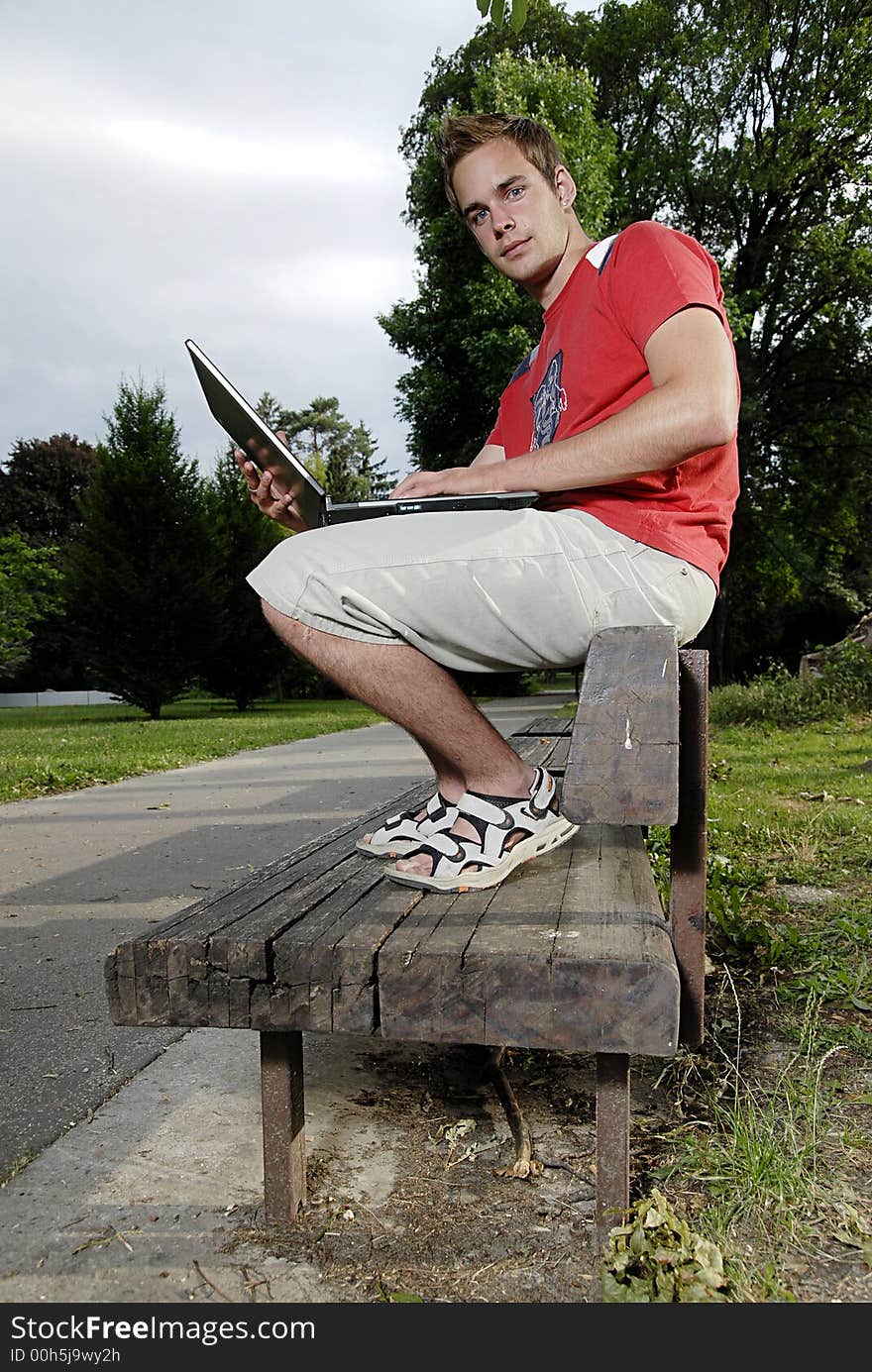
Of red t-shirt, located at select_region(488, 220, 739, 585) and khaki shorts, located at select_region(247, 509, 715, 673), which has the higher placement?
red t-shirt, located at select_region(488, 220, 739, 585)

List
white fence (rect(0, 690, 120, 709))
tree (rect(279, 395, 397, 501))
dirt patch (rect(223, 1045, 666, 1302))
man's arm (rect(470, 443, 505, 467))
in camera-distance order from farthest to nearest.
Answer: tree (rect(279, 395, 397, 501)) → white fence (rect(0, 690, 120, 709)) → man's arm (rect(470, 443, 505, 467)) → dirt patch (rect(223, 1045, 666, 1302))

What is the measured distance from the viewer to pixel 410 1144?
2096 millimetres

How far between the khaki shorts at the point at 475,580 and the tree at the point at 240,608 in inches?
916

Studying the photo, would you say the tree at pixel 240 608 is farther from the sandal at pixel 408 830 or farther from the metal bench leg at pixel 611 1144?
the metal bench leg at pixel 611 1144

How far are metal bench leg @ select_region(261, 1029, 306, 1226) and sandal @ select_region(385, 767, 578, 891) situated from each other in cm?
41

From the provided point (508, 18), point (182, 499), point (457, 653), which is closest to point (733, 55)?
point (182, 499)

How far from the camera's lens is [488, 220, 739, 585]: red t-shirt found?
78.2 inches

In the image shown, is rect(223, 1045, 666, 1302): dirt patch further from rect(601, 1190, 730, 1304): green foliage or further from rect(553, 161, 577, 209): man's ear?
rect(553, 161, 577, 209): man's ear

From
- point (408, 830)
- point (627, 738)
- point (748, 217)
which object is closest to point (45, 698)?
point (748, 217)

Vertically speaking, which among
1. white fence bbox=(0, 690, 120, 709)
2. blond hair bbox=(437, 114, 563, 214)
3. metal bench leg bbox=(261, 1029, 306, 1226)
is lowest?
white fence bbox=(0, 690, 120, 709)

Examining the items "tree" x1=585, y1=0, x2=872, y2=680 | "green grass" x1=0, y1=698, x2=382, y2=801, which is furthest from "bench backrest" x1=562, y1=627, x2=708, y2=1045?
"tree" x1=585, y1=0, x2=872, y2=680

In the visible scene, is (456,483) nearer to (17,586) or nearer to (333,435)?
(17,586)

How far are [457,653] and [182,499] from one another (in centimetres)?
2316

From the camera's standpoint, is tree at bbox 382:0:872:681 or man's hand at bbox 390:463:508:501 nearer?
man's hand at bbox 390:463:508:501
